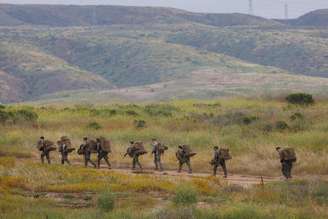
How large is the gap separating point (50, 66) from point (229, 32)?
5563 centimetres

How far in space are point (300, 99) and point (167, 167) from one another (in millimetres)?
35263

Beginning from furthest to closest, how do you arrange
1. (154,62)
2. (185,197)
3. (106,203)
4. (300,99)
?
(154,62), (300,99), (185,197), (106,203)

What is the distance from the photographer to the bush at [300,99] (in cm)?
7069

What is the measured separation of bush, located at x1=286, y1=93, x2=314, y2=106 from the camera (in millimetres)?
70688

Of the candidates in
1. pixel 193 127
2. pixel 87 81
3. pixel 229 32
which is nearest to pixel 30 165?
pixel 193 127

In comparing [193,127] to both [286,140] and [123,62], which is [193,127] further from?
[123,62]

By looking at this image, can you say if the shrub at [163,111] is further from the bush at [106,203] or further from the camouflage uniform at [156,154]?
the bush at [106,203]

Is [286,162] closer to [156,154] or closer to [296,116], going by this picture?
[156,154]

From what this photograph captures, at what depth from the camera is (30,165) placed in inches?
1280

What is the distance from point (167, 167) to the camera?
3831 centimetres

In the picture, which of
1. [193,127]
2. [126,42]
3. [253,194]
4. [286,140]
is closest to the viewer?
[253,194]

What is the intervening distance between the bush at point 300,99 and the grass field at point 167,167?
774cm

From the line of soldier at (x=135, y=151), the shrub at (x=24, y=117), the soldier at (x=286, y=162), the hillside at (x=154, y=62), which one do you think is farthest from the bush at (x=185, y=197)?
the hillside at (x=154, y=62)

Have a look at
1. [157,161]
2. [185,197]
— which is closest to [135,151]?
[157,161]
